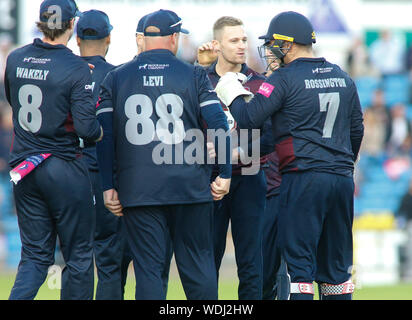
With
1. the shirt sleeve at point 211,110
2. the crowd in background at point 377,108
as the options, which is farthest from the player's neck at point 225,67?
the crowd in background at point 377,108

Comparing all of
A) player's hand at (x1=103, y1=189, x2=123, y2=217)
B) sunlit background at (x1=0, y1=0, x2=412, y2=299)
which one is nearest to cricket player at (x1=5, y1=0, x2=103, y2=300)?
player's hand at (x1=103, y1=189, x2=123, y2=217)

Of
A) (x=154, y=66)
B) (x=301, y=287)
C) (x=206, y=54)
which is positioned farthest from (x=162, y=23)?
(x=301, y=287)

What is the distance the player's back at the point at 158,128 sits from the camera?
18.9 feet

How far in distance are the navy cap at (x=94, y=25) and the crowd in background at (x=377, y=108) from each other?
854 cm

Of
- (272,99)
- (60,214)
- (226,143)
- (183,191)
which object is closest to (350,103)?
(272,99)

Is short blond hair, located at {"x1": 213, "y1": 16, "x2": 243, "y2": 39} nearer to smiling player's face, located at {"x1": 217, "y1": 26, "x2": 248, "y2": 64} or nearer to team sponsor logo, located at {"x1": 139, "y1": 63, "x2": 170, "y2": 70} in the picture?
smiling player's face, located at {"x1": 217, "y1": 26, "x2": 248, "y2": 64}

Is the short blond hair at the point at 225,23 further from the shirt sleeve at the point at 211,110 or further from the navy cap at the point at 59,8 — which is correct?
the navy cap at the point at 59,8

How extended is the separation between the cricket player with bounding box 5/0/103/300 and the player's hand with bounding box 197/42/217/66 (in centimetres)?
162

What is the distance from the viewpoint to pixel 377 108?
700 inches

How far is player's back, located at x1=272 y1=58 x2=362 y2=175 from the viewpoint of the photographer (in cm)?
592

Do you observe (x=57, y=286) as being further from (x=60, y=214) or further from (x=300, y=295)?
(x=300, y=295)

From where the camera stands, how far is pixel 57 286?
→ 6.52 meters

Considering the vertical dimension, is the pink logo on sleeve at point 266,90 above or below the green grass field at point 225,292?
above

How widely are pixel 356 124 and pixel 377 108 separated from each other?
11880mm
